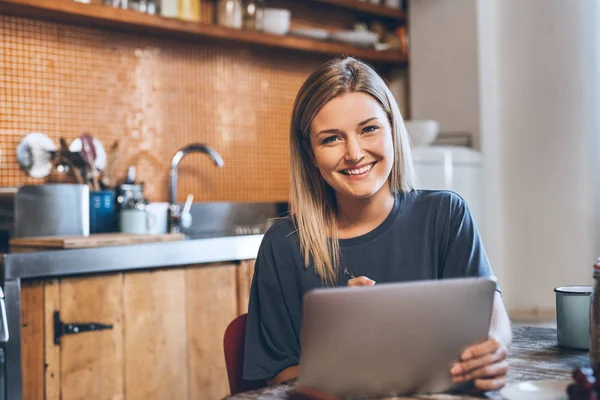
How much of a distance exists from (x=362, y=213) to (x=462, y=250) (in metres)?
0.22

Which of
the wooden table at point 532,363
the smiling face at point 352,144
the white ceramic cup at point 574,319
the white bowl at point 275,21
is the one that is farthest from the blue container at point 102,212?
the white ceramic cup at point 574,319

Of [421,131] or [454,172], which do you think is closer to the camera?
[454,172]

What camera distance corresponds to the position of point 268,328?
4.55ft

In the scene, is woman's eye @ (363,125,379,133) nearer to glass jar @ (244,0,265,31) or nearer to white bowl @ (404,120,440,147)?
glass jar @ (244,0,265,31)

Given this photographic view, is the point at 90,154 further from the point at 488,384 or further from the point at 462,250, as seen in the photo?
the point at 488,384

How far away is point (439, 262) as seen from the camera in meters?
1.47

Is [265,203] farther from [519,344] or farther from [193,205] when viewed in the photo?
[519,344]

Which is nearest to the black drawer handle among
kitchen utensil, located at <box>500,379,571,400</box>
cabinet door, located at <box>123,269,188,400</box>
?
cabinet door, located at <box>123,269,188,400</box>

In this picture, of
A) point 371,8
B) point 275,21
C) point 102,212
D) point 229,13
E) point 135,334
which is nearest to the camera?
point 135,334

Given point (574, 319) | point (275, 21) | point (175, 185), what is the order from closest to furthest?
point (574, 319), point (175, 185), point (275, 21)

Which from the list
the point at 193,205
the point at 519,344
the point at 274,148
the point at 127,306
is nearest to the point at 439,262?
the point at 519,344

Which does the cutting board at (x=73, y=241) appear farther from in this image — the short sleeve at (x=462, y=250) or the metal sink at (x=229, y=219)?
the short sleeve at (x=462, y=250)

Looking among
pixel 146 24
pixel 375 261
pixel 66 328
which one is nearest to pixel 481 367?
pixel 375 261

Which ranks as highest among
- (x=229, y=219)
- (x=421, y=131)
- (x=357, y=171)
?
(x=421, y=131)
